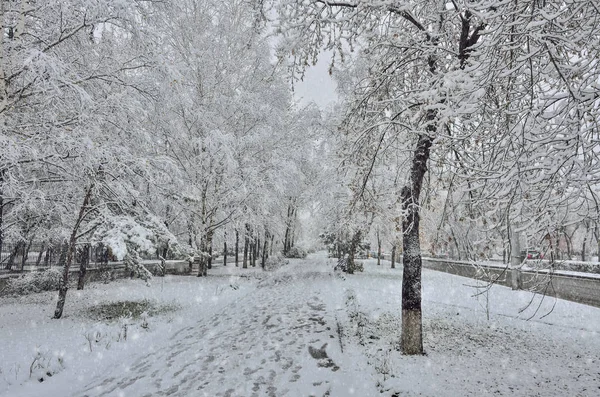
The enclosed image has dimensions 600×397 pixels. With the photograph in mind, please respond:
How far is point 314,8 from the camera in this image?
484cm

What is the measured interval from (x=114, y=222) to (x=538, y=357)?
9.54 metres

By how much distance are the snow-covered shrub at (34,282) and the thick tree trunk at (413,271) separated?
11.6 metres

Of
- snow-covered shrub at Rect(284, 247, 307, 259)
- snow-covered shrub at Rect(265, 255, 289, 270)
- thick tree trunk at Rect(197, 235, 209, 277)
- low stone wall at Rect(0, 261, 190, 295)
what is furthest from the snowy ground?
snow-covered shrub at Rect(284, 247, 307, 259)

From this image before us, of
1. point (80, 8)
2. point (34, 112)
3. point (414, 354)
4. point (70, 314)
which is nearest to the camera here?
point (414, 354)

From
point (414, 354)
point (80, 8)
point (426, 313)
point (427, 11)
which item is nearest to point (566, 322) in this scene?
point (426, 313)

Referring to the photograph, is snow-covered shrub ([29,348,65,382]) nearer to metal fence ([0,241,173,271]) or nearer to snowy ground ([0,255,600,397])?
snowy ground ([0,255,600,397])

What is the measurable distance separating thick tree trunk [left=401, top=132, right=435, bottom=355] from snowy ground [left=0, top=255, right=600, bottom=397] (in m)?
0.37

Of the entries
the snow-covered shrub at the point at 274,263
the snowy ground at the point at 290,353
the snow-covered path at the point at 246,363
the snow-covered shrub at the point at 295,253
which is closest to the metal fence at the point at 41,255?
the snowy ground at the point at 290,353

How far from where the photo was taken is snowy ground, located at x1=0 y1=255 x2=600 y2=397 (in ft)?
16.6

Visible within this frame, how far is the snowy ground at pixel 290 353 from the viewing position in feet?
16.6

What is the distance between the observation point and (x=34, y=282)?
13.0 m

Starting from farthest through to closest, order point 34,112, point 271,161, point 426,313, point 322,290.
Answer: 1. point 271,161
2. point 322,290
3. point 426,313
4. point 34,112

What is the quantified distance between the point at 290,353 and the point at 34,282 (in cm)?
1245

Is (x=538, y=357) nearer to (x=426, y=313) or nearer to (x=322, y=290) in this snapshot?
(x=426, y=313)
